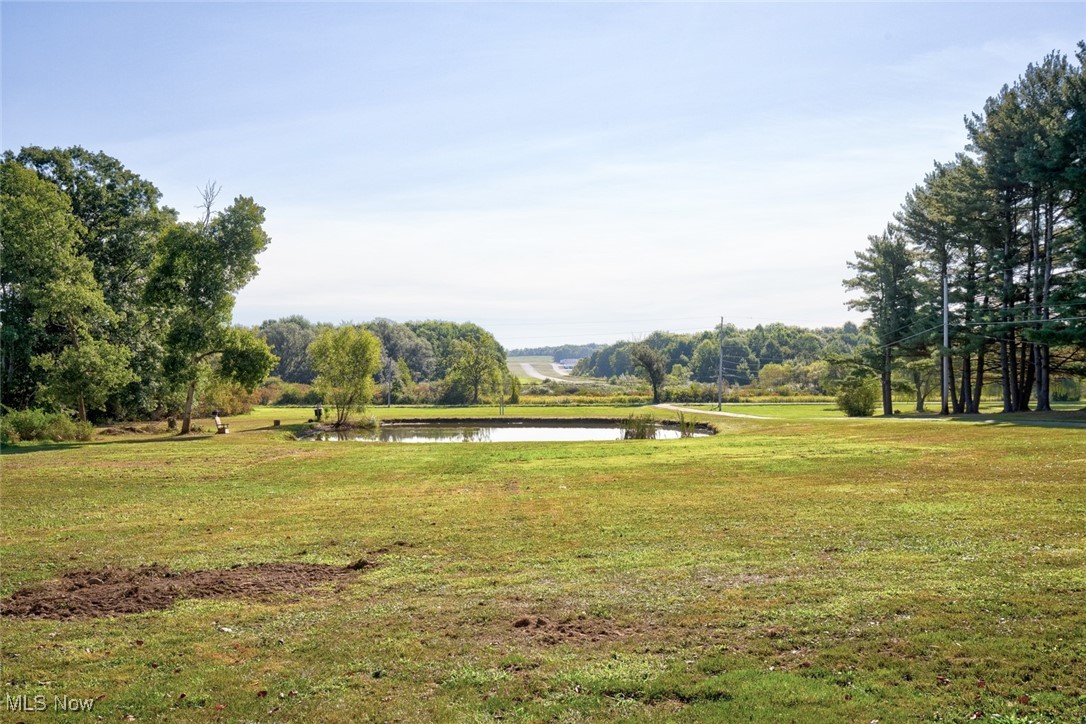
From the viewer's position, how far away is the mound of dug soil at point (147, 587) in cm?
919

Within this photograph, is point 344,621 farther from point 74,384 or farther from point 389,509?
point 74,384

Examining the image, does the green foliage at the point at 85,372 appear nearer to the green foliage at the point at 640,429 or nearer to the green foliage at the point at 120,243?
the green foliage at the point at 120,243

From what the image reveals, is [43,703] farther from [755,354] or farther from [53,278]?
[755,354]

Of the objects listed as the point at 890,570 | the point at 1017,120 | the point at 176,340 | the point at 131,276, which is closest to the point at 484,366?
the point at 131,276

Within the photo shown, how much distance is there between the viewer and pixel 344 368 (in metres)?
50.8

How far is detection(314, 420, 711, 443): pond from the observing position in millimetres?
43388

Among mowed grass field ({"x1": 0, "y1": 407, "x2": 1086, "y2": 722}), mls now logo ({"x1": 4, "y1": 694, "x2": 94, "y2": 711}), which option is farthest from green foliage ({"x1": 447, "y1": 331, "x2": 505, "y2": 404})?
mls now logo ({"x1": 4, "y1": 694, "x2": 94, "y2": 711})

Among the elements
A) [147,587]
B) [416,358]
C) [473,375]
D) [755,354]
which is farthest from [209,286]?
[755,354]

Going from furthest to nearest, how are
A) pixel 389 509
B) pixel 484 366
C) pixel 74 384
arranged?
pixel 484 366
pixel 74 384
pixel 389 509

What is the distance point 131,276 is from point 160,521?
38.1 metres

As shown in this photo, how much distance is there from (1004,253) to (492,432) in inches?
1347

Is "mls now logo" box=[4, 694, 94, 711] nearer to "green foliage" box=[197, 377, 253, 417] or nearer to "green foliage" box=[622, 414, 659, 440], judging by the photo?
"green foliage" box=[622, 414, 659, 440]

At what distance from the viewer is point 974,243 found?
45.4m

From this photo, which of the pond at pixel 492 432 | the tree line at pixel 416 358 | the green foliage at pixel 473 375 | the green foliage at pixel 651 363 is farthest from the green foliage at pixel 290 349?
the pond at pixel 492 432
